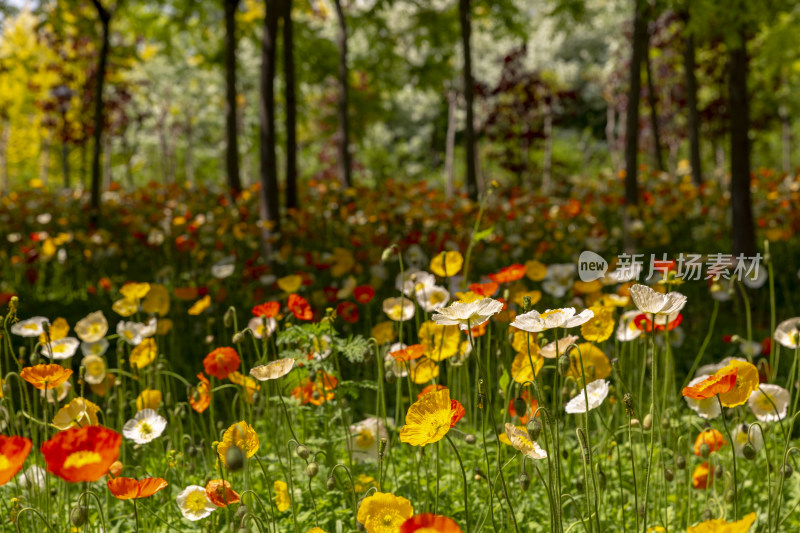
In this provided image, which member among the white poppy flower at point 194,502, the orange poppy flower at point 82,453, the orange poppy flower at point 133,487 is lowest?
the white poppy flower at point 194,502

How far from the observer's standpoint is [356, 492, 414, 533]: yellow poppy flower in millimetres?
1123

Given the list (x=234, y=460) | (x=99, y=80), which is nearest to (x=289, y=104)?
(x=99, y=80)

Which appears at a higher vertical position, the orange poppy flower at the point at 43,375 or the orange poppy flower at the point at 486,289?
the orange poppy flower at the point at 486,289

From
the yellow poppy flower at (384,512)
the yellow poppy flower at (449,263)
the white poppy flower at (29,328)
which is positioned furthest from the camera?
the white poppy flower at (29,328)

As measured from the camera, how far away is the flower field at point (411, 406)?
4.12ft

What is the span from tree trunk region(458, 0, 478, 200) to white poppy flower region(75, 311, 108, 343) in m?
6.57

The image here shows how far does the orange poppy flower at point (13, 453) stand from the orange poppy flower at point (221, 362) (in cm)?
76

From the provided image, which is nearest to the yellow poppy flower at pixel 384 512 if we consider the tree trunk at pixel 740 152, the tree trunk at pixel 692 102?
the tree trunk at pixel 740 152

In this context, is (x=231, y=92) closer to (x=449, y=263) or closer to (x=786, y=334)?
(x=449, y=263)

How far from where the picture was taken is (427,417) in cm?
121

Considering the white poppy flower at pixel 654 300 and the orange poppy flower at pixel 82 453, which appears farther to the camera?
the white poppy flower at pixel 654 300

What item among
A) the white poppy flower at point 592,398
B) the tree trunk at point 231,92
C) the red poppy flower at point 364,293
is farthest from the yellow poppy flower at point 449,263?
the tree trunk at point 231,92

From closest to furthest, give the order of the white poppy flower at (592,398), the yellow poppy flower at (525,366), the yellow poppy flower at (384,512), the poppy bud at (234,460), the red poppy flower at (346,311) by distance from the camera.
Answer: the poppy bud at (234,460)
the yellow poppy flower at (384,512)
the white poppy flower at (592,398)
the yellow poppy flower at (525,366)
the red poppy flower at (346,311)

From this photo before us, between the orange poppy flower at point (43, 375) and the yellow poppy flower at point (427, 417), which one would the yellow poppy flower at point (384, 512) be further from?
the orange poppy flower at point (43, 375)
